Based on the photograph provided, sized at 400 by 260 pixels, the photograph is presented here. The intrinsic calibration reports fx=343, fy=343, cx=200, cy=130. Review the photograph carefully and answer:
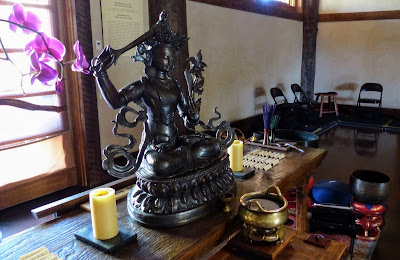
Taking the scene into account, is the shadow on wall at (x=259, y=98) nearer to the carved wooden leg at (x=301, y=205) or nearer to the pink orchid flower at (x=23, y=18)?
the carved wooden leg at (x=301, y=205)

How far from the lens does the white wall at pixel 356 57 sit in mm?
6883

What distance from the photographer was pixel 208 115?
15.8ft

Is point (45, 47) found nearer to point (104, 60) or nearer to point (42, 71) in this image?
point (42, 71)

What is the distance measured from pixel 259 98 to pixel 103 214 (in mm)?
5333

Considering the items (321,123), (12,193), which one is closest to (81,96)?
(12,193)

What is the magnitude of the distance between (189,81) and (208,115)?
3404 millimetres

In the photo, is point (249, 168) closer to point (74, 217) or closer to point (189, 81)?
point (189, 81)

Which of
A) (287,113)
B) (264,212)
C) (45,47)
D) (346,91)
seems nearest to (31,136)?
(45,47)

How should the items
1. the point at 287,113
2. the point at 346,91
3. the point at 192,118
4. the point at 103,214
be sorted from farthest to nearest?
the point at 346,91 < the point at 287,113 < the point at 192,118 < the point at 103,214

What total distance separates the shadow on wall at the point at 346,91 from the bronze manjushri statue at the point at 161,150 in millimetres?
6903

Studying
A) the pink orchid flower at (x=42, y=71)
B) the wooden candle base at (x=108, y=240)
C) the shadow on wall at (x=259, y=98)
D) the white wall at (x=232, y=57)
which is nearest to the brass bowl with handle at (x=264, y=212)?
the wooden candle base at (x=108, y=240)

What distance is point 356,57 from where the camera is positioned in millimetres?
7254

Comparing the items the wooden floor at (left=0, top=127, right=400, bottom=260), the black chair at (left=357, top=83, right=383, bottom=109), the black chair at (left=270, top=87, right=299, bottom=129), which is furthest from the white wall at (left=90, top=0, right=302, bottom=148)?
the black chair at (left=357, top=83, right=383, bottom=109)

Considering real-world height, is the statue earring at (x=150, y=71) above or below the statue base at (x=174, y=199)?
above
